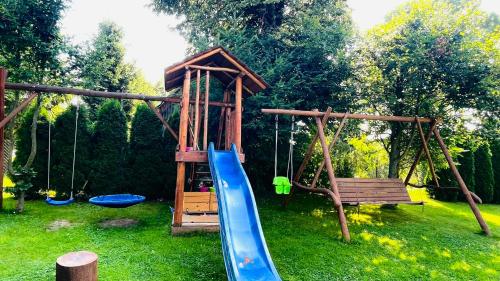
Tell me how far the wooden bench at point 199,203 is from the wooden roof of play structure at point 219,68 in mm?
2796

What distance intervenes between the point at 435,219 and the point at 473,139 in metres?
2.85

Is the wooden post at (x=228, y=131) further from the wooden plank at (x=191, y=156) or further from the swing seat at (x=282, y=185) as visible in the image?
the swing seat at (x=282, y=185)

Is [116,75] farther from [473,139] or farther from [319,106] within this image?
[473,139]

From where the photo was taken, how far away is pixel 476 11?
847cm

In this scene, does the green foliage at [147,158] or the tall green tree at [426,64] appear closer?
the tall green tree at [426,64]

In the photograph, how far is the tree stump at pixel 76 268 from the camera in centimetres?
357

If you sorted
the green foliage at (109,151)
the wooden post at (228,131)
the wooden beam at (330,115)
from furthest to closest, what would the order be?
the green foliage at (109,151) → the wooden post at (228,131) → the wooden beam at (330,115)

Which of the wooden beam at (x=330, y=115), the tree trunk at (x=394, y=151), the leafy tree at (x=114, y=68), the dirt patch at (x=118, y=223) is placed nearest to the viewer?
the dirt patch at (x=118, y=223)

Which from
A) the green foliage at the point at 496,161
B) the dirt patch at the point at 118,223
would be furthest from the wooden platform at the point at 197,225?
the green foliage at the point at 496,161

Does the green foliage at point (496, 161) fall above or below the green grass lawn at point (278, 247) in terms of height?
above

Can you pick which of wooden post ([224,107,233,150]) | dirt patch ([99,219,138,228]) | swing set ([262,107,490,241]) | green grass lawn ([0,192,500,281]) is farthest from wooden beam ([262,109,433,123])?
dirt patch ([99,219,138,228])

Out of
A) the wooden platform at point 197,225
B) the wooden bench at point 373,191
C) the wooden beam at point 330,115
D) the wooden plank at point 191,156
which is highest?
the wooden beam at point 330,115

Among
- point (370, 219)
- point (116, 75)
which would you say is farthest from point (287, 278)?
point (116, 75)

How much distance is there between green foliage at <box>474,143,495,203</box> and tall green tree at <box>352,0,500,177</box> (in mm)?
6282
